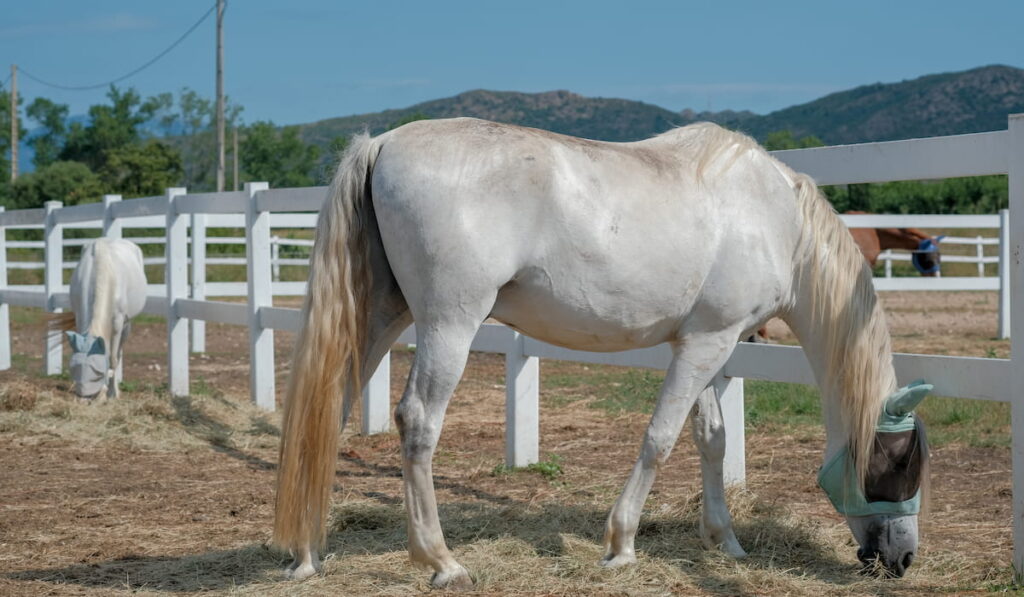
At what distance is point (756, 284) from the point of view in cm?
372

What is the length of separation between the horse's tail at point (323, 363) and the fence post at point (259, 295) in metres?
4.32

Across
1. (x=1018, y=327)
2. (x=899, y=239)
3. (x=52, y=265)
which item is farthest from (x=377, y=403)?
(x=899, y=239)

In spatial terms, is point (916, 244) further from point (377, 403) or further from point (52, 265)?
point (52, 265)

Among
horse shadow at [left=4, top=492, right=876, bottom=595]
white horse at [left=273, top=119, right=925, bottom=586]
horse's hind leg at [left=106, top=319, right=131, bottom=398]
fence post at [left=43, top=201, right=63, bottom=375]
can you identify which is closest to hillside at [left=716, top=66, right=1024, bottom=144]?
fence post at [left=43, top=201, right=63, bottom=375]

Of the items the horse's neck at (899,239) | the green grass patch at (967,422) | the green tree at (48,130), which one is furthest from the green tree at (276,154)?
the green grass patch at (967,422)

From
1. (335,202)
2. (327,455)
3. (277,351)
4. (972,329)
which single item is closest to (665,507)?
(327,455)

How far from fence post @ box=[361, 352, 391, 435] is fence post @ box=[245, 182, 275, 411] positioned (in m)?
1.12

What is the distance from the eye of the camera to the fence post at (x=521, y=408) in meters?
5.90

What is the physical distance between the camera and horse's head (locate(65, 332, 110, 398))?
25.4 ft

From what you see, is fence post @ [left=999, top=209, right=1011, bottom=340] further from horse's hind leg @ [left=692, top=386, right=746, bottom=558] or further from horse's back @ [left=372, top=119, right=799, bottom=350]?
horse's back @ [left=372, top=119, right=799, bottom=350]

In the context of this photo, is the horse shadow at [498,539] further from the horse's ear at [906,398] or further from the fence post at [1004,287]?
the fence post at [1004,287]

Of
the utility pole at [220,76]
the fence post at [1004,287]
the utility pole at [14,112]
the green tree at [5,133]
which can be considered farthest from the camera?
the green tree at [5,133]

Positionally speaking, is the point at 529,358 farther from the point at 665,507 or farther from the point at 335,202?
the point at 335,202

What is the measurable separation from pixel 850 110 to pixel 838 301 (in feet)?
557
